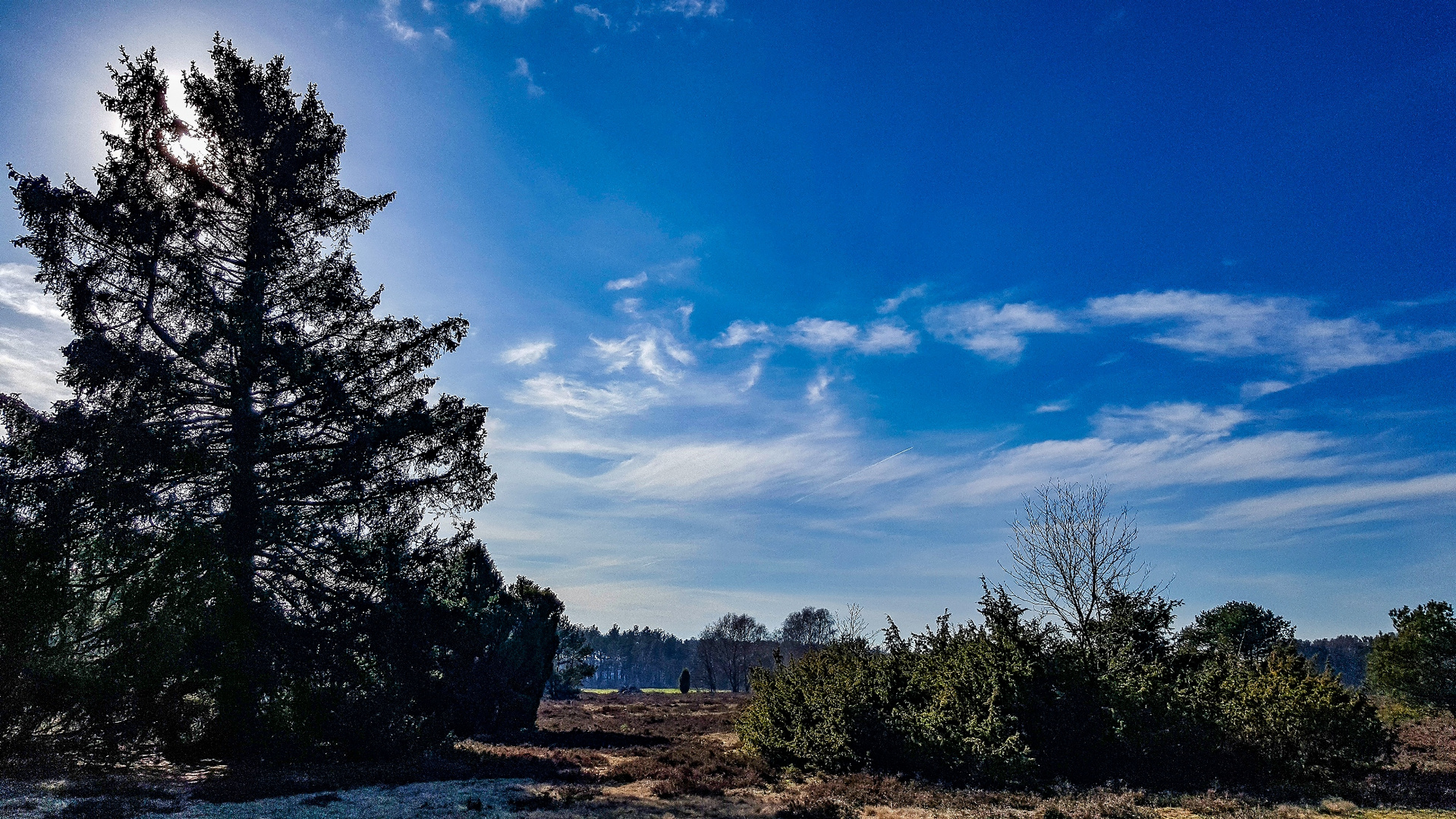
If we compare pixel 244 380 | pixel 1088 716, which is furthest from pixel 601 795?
pixel 244 380

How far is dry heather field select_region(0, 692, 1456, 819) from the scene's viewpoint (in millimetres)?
10438

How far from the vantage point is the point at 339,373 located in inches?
673

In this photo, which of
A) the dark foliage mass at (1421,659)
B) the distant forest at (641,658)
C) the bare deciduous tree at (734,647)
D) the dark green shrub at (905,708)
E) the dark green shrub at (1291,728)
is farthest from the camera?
the distant forest at (641,658)

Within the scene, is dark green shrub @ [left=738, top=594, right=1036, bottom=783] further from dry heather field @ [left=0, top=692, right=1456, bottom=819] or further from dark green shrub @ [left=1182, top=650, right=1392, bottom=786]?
dark green shrub @ [left=1182, top=650, right=1392, bottom=786]

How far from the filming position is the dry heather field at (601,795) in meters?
10.4

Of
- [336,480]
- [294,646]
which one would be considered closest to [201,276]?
[336,480]

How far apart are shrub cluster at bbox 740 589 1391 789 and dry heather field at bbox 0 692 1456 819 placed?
0.96 m

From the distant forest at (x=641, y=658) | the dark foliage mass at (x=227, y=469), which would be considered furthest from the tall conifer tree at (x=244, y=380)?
the distant forest at (x=641, y=658)

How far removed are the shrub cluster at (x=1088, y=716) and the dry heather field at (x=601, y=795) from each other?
96cm

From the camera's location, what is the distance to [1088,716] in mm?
13812

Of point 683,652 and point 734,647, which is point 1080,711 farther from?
point 683,652

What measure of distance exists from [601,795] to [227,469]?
11.1 m

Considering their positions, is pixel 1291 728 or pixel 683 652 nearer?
pixel 1291 728

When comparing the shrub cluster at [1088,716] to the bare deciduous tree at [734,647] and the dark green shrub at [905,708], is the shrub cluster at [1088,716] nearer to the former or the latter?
the dark green shrub at [905,708]
